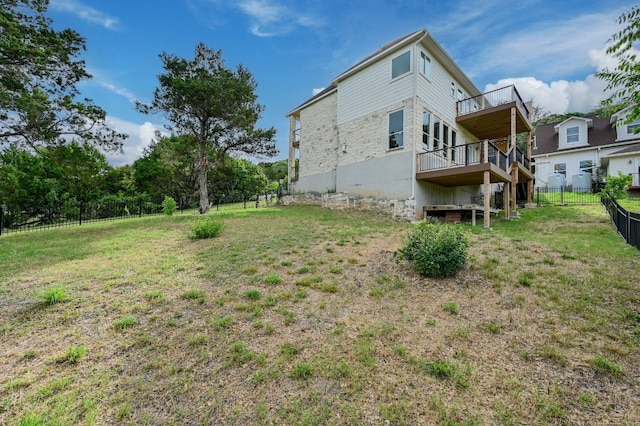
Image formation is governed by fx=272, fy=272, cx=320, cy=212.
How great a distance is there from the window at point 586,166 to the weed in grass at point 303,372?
27.3 meters

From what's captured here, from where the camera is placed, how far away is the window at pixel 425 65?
469 inches

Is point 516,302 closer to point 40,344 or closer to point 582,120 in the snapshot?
point 40,344

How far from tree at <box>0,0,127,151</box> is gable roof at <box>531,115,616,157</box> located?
101 feet

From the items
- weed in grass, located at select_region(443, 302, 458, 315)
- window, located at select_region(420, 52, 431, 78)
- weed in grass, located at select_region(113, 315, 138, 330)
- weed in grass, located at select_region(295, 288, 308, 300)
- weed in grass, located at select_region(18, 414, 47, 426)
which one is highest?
window, located at select_region(420, 52, 431, 78)

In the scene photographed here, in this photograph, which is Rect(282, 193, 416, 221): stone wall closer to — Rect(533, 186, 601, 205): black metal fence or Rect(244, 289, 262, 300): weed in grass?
Rect(244, 289, 262, 300): weed in grass

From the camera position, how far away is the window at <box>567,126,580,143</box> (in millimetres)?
21703

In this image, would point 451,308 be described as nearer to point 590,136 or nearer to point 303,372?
point 303,372

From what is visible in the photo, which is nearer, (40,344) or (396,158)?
(40,344)

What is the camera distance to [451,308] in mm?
4098

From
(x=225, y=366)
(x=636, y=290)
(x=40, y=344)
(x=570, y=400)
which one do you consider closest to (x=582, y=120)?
(x=636, y=290)

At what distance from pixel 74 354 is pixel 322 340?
2.87m

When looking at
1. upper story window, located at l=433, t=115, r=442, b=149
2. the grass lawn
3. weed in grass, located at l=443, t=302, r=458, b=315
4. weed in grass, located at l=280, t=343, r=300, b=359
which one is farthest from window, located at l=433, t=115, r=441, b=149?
weed in grass, located at l=280, t=343, r=300, b=359

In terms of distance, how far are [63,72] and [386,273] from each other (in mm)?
14105

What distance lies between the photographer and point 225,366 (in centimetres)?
300
